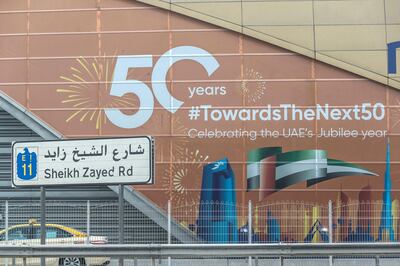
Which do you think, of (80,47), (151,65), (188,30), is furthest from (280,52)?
(80,47)

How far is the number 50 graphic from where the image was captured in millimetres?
18734

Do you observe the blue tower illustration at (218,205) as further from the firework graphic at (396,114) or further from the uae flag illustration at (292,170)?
the firework graphic at (396,114)

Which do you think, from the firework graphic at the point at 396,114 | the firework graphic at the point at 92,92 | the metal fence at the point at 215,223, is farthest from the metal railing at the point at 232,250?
the firework graphic at the point at 396,114

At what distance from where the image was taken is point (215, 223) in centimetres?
1501

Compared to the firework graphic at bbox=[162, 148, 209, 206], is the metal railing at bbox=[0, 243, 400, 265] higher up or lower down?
lower down

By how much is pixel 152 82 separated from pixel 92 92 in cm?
209

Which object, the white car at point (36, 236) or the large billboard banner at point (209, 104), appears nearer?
the white car at point (36, 236)

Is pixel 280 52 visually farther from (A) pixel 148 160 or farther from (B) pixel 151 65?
(A) pixel 148 160

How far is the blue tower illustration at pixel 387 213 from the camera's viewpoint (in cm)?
1556

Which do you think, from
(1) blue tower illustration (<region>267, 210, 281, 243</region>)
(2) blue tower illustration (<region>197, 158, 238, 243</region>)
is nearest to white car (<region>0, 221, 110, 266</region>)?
(2) blue tower illustration (<region>197, 158, 238, 243</region>)

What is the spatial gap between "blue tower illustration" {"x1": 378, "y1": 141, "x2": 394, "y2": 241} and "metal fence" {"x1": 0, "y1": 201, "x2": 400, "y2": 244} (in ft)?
0.09

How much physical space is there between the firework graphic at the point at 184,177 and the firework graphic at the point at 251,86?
2.49 metres

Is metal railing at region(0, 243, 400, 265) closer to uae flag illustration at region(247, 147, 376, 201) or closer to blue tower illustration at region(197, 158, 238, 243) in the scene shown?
blue tower illustration at region(197, 158, 238, 243)

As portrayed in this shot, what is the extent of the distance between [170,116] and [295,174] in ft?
14.9
